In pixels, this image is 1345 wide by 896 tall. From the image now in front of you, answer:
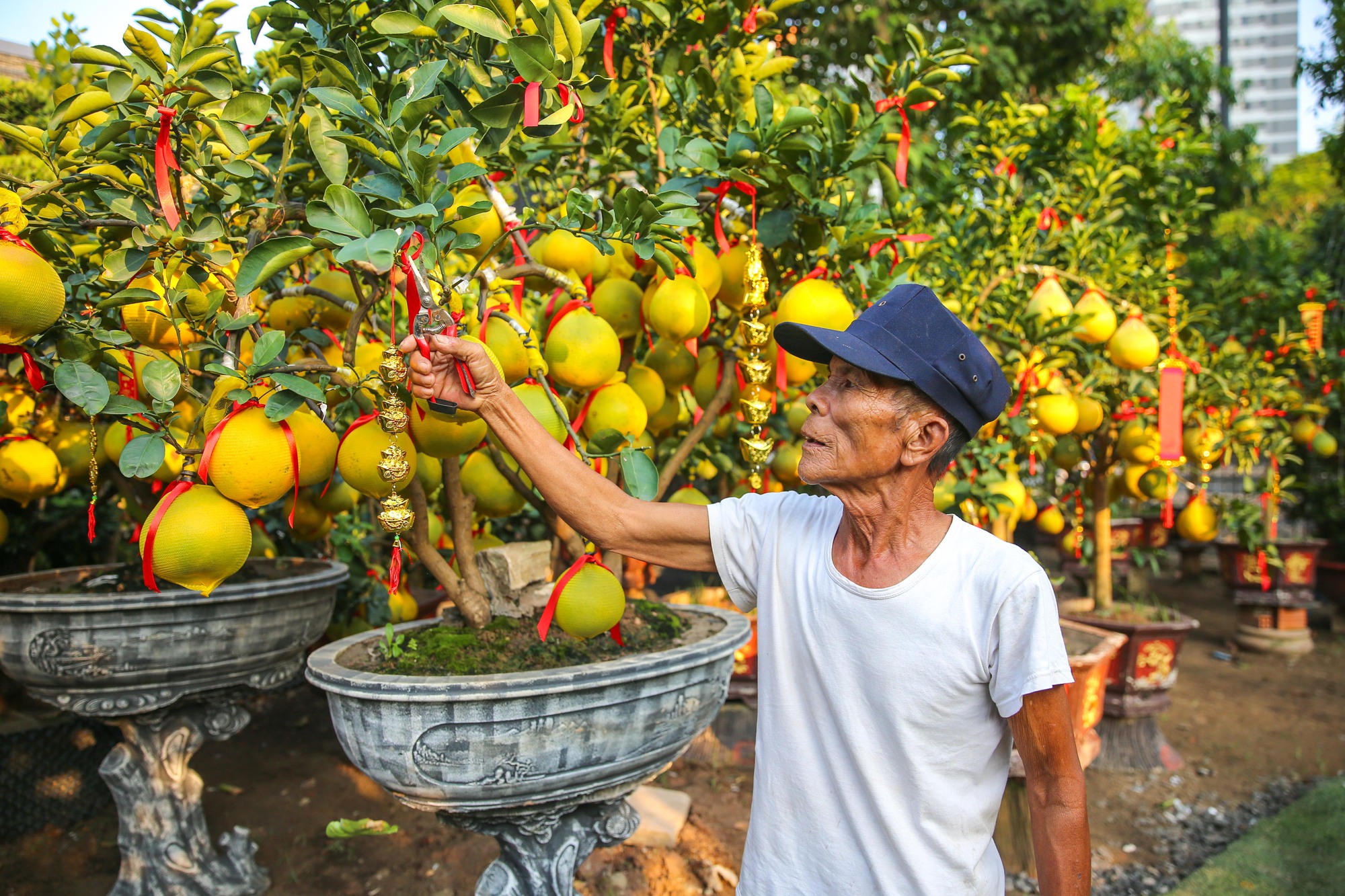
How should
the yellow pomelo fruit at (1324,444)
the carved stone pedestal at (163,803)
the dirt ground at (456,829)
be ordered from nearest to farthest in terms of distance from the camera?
the carved stone pedestal at (163,803) < the dirt ground at (456,829) < the yellow pomelo fruit at (1324,444)

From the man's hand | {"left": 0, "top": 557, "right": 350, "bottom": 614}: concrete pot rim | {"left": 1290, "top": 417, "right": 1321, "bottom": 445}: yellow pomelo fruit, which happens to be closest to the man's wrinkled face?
the man's hand

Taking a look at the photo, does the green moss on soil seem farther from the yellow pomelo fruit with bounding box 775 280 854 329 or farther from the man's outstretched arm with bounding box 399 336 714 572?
the yellow pomelo fruit with bounding box 775 280 854 329

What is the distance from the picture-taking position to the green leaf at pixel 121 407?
140cm

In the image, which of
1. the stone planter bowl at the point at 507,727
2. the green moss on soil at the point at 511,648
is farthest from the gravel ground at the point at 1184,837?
the stone planter bowl at the point at 507,727

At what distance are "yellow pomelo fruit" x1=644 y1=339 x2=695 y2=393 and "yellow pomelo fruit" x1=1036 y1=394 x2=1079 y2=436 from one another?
168cm

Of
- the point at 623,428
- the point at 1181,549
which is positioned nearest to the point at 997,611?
the point at 623,428

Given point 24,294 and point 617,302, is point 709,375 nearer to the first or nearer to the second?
point 617,302

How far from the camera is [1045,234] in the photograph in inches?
149

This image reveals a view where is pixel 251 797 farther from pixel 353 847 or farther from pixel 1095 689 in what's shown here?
pixel 1095 689

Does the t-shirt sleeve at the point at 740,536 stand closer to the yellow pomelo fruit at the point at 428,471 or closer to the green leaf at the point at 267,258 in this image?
the yellow pomelo fruit at the point at 428,471

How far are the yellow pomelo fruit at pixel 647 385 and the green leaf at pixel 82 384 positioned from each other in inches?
37.5

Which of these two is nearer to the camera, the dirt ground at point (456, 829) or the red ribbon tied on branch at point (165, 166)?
the red ribbon tied on branch at point (165, 166)

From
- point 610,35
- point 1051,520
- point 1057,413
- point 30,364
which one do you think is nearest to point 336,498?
point 30,364

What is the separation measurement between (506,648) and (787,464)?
0.94 meters
